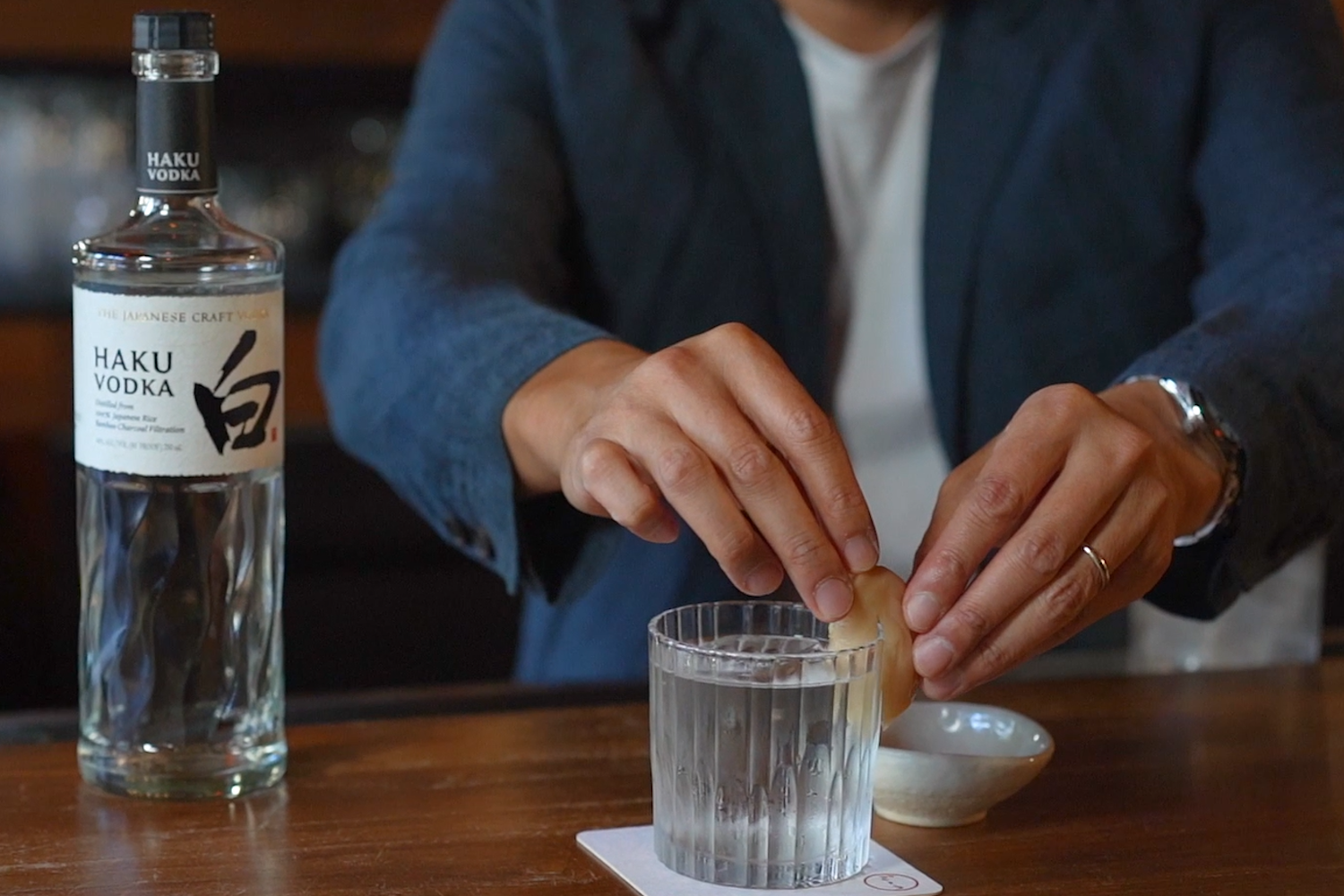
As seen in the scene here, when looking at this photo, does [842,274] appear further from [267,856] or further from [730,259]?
[267,856]

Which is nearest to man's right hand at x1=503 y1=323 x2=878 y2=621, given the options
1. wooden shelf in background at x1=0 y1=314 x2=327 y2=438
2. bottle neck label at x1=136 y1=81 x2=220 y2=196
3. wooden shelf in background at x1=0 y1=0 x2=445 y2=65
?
bottle neck label at x1=136 y1=81 x2=220 y2=196

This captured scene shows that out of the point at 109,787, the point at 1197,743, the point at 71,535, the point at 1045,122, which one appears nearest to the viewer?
the point at 109,787

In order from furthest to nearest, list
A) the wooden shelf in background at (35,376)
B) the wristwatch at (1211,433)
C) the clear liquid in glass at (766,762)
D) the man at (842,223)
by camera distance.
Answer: the wooden shelf in background at (35,376)
the man at (842,223)
the wristwatch at (1211,433)
the clear liquid in glass at (766,762)

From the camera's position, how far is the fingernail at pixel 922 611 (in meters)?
0.73

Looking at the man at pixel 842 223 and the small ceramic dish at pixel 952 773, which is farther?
the man at pixel 842 223

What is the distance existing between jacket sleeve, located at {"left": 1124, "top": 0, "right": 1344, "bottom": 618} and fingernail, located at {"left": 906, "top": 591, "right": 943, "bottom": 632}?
0.82 feet

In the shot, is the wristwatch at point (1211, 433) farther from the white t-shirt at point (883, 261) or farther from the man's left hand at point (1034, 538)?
the white t-shirt at point (883, 261)

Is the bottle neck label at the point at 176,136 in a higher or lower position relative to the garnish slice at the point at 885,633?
higher

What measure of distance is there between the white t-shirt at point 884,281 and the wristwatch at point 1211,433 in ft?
1.46

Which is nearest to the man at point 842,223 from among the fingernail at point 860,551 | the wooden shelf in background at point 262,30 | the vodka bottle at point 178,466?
the vodka bottle at point 178,466

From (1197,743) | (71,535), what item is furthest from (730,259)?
(71,535)

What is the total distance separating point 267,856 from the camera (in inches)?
28.6

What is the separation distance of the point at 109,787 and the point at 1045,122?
0.86 metres

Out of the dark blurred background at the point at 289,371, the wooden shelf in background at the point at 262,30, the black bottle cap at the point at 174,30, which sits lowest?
the dark blurred background at the point at 289,371
